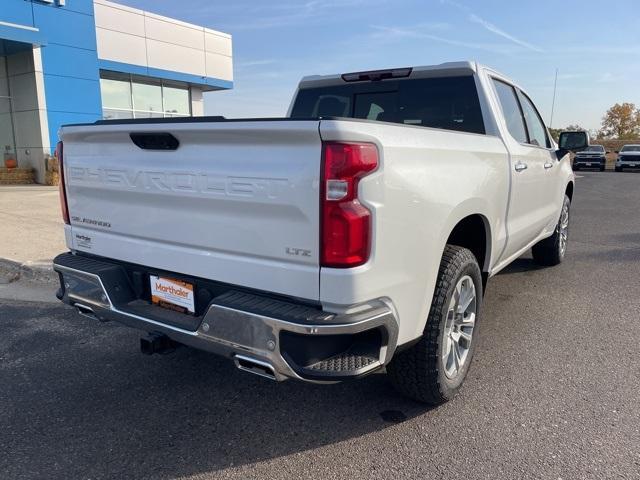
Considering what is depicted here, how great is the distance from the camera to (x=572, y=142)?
5.51 m

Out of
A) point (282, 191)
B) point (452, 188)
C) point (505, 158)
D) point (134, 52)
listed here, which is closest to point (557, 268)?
point (505, 158)

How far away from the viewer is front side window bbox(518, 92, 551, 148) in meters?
4.78

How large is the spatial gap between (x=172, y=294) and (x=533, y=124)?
3881 millimetres

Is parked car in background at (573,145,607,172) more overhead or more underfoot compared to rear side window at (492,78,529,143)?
more underfoot

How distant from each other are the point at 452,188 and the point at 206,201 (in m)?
1.30

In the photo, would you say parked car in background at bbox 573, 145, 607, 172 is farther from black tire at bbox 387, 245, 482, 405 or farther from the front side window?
black tire at bbox 387, 245, 482, 405

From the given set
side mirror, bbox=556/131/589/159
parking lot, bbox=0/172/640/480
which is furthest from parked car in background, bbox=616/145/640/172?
parking lot, bbox=0/172/640/480

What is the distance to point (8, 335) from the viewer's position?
167 inches

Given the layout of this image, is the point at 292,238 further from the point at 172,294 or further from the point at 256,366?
the point at 172,294

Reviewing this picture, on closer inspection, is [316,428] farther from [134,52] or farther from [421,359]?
[134,52]

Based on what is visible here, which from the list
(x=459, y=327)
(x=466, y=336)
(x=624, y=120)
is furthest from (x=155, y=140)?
(x=624, y=120)

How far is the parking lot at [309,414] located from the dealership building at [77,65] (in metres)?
13.8

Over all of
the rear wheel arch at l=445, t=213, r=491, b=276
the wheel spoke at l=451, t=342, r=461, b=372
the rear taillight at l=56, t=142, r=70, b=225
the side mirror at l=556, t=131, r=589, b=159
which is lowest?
the wheel spoke at l=451, t=342, r=461, b=372

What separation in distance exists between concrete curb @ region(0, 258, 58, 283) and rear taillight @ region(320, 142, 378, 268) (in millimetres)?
4599
